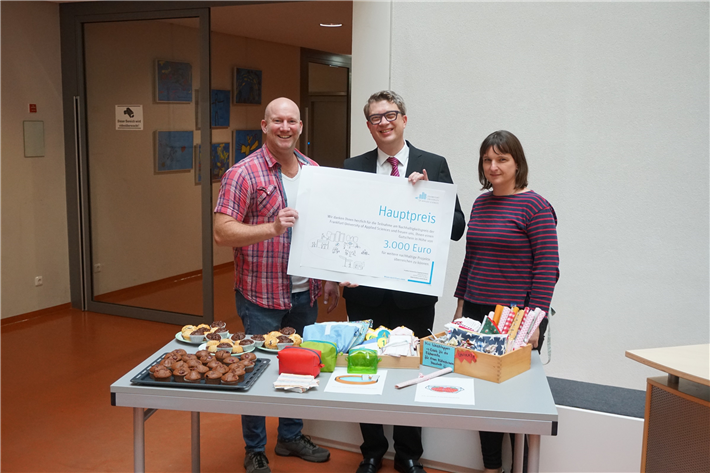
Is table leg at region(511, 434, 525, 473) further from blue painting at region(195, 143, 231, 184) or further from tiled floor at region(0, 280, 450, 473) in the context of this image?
blue painting at region(195, 143, 231, 184)

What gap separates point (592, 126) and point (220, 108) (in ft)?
15.1

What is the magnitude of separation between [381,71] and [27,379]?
311 cm

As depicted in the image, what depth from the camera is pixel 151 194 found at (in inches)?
234

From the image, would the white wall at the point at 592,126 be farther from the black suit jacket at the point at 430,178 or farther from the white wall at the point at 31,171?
the white wall at the point at 31,171

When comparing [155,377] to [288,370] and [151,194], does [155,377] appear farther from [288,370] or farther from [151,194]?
[151,194]

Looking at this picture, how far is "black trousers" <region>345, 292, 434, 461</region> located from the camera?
2.90 m

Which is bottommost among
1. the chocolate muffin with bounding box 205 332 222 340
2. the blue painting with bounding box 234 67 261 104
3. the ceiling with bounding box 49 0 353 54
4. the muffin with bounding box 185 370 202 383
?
the muffin with bounding box 185 370 202 383

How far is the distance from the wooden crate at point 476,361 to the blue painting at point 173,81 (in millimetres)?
4059

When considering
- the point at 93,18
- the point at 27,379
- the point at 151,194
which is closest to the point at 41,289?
the point at 151,194

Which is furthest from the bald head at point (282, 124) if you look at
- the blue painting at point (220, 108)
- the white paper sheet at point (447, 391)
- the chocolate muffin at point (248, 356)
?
the blue painting at point (220, 108)

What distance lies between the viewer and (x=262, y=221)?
283 centimetres

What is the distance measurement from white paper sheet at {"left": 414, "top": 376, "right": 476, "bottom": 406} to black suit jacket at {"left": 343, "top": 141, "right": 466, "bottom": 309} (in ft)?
2.08

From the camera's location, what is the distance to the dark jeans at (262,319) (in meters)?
2.89

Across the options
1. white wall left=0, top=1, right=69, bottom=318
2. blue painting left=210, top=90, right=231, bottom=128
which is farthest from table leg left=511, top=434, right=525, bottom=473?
blue painting left=210, top=90, right=231, bottom=128
